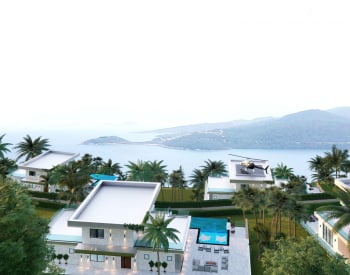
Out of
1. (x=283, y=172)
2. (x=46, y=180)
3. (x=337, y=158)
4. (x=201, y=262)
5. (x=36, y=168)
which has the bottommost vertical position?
(x=201, y=262)

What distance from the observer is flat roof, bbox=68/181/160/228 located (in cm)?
3778

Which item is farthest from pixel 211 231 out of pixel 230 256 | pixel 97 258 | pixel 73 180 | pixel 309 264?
pixel 309 264

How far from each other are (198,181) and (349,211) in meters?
40.8

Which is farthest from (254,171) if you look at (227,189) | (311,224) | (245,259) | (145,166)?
(245,259)

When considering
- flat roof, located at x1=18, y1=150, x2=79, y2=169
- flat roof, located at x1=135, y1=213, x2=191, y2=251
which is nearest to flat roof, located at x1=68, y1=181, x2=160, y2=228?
flat roof, located at x1=135, y1=213, x2=191, y2=251

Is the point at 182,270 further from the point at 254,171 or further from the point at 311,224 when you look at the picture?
the point at 254,171

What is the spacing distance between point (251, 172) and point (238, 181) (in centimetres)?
494

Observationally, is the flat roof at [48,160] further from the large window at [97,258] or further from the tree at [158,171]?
the large window at [97,258]

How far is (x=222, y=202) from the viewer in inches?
2391

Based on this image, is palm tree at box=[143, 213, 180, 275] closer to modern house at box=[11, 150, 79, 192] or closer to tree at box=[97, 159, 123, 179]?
modern house at box=[11, 150, 79, 192]

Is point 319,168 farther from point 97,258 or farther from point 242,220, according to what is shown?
point 97,258

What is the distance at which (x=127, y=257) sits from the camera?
38.8 meters

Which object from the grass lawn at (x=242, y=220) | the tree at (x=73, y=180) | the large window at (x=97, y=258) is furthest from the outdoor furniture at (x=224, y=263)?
the tree at (x=73, y=180)

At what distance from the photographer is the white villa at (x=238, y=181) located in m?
63.2
